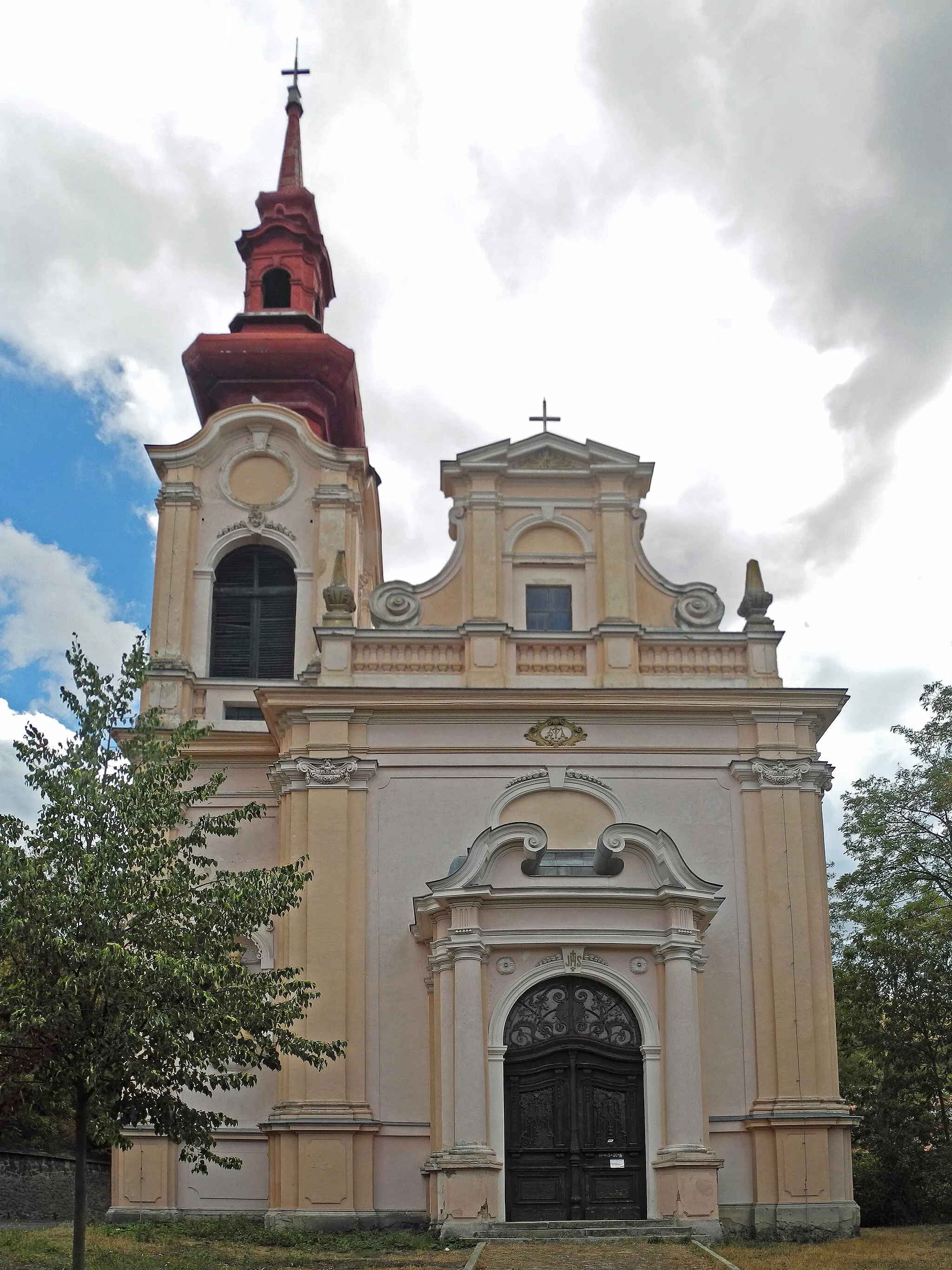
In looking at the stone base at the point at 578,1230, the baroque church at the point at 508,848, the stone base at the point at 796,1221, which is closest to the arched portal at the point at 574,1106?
the baroque church at the point at 508,848

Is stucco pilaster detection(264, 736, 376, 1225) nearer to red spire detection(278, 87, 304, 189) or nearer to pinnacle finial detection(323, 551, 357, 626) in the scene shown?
pinnacle finial detection(323, 551, 357, 626)

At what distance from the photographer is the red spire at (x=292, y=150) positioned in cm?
3338

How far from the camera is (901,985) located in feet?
86.8

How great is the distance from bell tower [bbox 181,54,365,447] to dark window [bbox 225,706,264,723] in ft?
18.4

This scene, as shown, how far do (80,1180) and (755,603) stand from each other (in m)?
14.0

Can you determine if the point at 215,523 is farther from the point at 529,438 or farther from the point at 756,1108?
the point at 756,1108

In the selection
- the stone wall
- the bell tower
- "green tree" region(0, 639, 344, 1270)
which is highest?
the bell tower

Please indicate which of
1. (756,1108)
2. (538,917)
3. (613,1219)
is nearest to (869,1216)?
(756,1108)

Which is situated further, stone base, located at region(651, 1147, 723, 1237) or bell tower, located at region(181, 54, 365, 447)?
bell tower, located at region(181, 54, 365, 447)

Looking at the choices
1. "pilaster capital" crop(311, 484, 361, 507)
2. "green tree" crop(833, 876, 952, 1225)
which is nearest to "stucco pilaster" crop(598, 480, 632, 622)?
"pilaster capital" crop(311, 484, 361, 507)

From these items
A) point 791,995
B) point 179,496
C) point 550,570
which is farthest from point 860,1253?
point 179,496

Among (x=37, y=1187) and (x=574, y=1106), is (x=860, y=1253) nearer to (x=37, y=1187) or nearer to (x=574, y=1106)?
(x=574, y=1106)

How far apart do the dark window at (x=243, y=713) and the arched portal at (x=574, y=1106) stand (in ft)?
24.4

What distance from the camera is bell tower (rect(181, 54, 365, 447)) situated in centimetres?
2859
